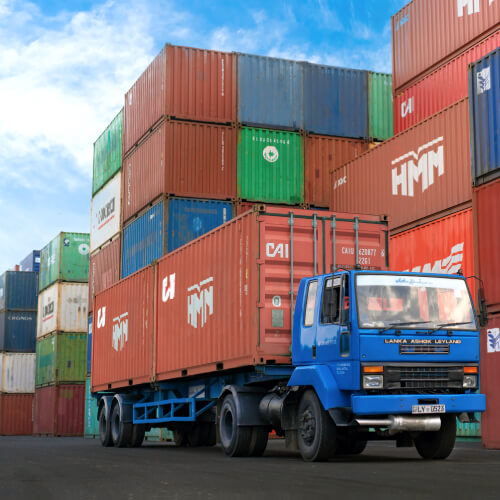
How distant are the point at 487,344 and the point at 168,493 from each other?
9291mm

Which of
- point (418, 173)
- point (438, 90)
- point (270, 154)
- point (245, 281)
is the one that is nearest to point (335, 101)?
point (270, 154)

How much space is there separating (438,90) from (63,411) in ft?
86.7

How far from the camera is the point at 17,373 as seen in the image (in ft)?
165

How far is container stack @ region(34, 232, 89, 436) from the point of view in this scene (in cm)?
4150

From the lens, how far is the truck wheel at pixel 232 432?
13578 mm

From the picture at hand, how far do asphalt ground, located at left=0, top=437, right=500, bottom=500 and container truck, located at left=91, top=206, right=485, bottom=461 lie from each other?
2.11 ft

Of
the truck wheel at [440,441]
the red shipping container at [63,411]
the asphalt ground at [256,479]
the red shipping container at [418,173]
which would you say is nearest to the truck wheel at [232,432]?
the asphalt ground at [256,479]

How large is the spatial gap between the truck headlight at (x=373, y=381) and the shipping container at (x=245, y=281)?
6.72ft

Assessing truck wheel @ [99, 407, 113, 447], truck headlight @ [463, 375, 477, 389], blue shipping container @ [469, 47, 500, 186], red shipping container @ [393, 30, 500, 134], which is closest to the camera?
truck headlight @ [463, 375, 477, 389]

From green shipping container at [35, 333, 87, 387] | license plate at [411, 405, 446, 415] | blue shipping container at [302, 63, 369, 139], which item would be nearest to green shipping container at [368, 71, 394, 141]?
blue shipping container at [302, 63, 369, 139]

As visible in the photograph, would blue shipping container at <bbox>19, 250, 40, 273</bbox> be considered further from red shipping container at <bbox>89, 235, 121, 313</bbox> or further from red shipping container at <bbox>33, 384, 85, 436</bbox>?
red shipping container at <bbox>89, 235, 121, 313</bbox>

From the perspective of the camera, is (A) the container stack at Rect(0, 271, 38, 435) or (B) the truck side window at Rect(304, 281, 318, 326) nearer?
(B) the truck side window at Rect(304, 281, 318, 326)

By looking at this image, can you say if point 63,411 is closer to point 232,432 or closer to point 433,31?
point 433,31

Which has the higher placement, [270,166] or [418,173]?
[270,166]
